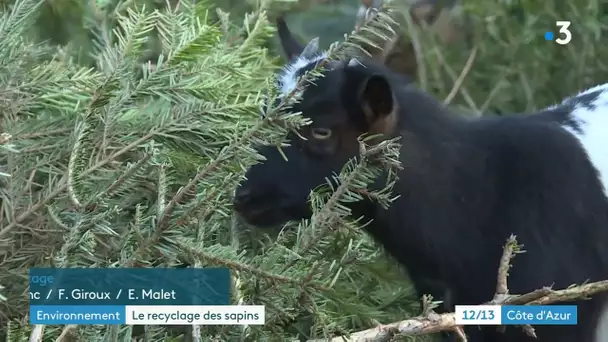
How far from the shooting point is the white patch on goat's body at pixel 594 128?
99cm

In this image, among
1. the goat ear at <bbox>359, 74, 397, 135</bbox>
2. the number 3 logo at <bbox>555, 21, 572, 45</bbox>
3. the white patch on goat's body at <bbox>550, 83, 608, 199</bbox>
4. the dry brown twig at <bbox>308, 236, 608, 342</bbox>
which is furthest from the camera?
the number 3 logo at <bbox>555, 21, 572, 45</bbox>

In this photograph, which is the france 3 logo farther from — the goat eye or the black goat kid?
the goat eye

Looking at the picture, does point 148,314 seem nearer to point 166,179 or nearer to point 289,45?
point 166,179

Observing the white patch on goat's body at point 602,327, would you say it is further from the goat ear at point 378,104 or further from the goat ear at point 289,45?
the goat ear at point 289,45

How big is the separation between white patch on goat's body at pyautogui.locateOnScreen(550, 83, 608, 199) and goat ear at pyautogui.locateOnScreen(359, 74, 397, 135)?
0.24 metres

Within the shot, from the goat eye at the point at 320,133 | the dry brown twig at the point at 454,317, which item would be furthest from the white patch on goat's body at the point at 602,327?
the goat eye at the point at 320,133

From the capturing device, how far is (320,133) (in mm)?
905

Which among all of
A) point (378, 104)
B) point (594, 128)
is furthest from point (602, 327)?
point (378, 104)

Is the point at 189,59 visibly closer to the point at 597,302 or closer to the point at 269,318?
the point at 269,318

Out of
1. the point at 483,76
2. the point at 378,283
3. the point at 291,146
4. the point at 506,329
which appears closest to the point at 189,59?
the point at 291,146

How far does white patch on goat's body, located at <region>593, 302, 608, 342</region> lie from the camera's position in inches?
39.1

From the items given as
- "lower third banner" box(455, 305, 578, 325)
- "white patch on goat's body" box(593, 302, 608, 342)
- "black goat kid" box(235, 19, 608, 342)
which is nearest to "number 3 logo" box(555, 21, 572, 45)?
"black goat kid" box(235, 19, 608, 342)

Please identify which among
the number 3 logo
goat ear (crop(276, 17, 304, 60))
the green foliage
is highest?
the number 3 logo

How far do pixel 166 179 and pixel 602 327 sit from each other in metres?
0.54
